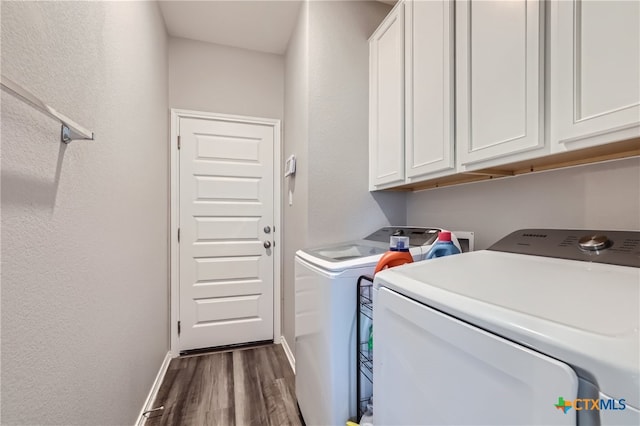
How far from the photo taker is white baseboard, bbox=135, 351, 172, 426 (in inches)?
60.6

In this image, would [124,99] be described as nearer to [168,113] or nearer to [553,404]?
[168,113]

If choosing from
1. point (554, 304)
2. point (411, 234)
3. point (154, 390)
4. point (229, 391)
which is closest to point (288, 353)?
point (229, 391)

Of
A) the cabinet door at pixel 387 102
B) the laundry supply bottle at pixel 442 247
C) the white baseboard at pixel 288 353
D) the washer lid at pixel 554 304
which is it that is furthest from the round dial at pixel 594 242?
the white baseboard at pixel 288 353

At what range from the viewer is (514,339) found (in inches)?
16.7

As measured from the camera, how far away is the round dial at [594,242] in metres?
0.83

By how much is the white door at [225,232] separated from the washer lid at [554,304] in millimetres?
1931

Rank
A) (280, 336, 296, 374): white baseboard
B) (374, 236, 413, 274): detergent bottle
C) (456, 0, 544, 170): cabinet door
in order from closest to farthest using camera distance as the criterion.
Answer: (456, 0, 544, 170): cabinet door
(374, 236, 413, 274): detergent bottle
(280, 336, 296, 374): white baseboard

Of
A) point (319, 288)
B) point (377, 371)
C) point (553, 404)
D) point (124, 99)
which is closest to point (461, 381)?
point (553, 404)

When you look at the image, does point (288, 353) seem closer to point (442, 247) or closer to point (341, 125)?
point (442, 247)

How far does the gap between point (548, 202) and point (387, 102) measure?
1032mm

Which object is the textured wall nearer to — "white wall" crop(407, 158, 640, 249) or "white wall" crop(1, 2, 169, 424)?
"white wall" crop(407, 158, 640, 249)

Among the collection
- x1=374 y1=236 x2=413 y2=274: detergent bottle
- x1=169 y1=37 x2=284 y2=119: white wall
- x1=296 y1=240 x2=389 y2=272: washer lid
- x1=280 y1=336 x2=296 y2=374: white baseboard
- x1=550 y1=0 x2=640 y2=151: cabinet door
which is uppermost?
x1=169 y1=37 x2=284 y2=119: white wall

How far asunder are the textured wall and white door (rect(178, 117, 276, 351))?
0.88m

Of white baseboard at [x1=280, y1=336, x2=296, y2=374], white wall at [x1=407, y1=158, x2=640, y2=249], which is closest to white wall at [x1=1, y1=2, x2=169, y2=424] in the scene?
white baseboard at [x1=280, y1=336, x2=296, y2=374]
